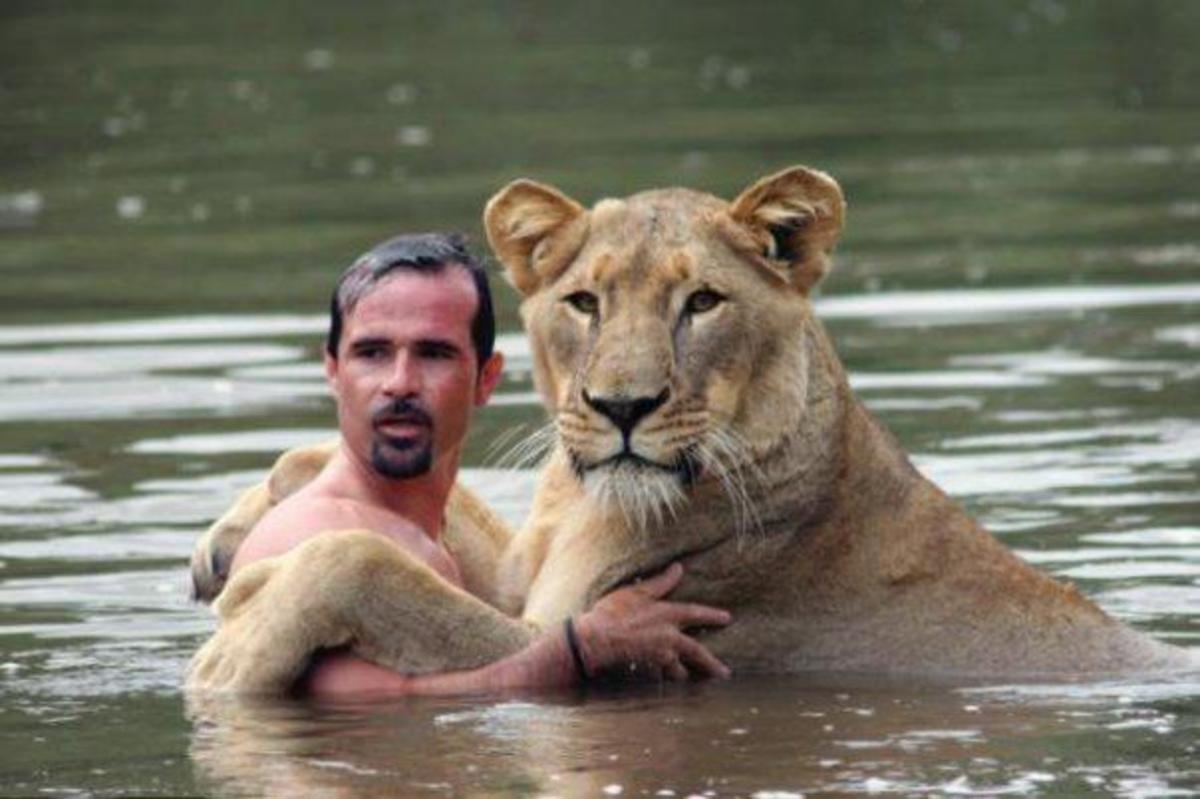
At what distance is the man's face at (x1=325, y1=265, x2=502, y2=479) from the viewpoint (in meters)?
9.05

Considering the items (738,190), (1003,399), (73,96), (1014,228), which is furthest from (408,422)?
(73,96)

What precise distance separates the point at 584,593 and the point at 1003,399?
17.2 ft

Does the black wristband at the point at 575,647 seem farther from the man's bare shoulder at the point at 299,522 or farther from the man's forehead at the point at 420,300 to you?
the man's forehead at the point at 420,300

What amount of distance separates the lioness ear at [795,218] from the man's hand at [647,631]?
0.73 m

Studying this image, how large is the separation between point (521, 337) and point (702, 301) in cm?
698

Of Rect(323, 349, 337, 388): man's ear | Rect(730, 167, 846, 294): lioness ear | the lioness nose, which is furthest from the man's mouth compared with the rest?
Rect(730, 167, 846, 294): lioness ear

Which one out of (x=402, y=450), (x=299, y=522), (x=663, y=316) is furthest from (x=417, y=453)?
(x=663, y=316)

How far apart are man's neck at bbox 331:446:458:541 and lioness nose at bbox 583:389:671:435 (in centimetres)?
76

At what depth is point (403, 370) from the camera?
906 cm

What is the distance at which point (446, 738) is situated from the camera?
27.7 ft

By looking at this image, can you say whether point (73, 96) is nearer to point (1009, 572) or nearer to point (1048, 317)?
point (1048, 317)

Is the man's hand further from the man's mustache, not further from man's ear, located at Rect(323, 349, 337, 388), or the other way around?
man's ear, located at Rect(323, 349, 337, 388)

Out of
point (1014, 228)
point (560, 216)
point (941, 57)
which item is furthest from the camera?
point (941, 57)

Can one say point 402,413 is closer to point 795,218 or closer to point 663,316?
point 663,316
